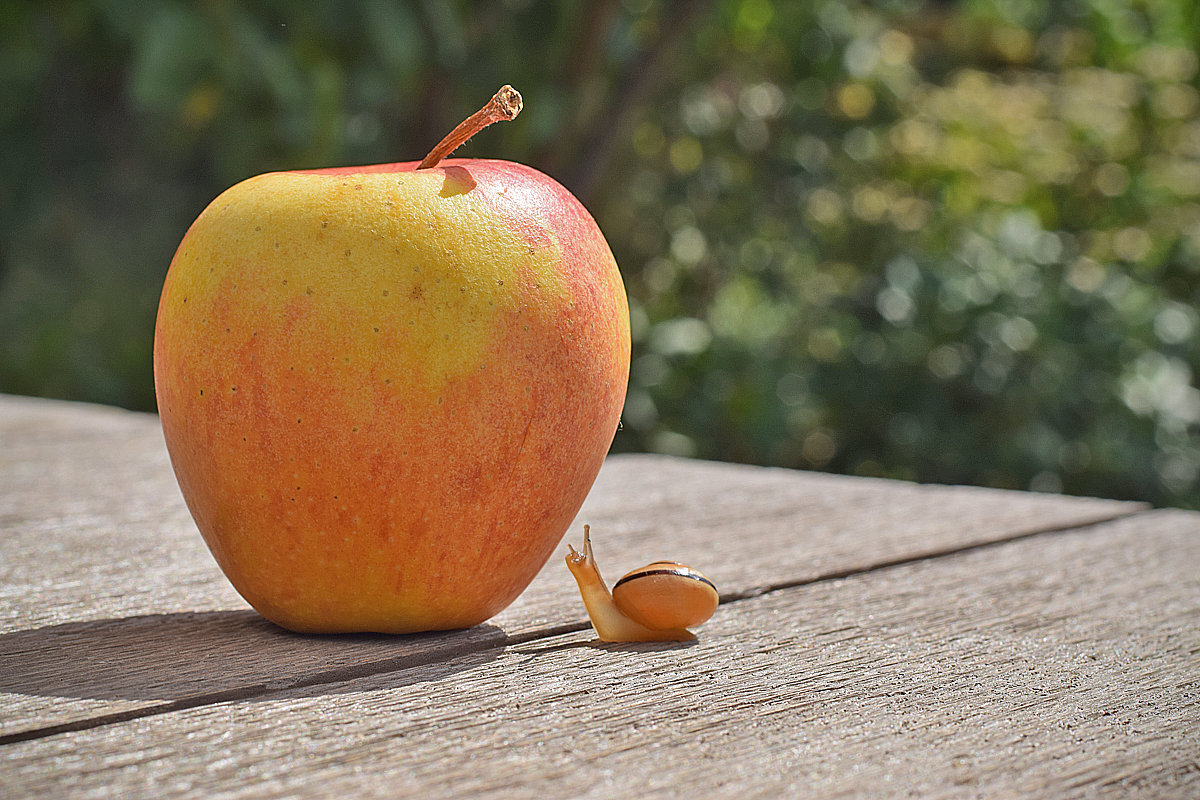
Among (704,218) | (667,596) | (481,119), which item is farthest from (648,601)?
(704,218)

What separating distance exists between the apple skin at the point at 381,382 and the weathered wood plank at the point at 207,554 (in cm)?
6

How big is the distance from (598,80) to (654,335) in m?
0.67

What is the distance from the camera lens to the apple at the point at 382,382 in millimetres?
871

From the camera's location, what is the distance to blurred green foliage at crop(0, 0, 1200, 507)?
8.48 feet

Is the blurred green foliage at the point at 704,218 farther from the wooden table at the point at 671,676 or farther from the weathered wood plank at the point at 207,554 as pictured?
the wooden table at the point at 671,676

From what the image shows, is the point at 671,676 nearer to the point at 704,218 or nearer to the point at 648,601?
the point at 648,601

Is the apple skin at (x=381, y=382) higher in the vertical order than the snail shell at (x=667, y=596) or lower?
higher

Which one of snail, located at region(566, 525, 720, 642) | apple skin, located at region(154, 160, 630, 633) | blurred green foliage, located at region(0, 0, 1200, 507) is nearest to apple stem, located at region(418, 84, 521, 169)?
apple skin, located at region(154, 160, 630, 633)

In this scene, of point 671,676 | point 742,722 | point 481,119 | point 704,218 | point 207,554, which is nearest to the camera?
point 742,722

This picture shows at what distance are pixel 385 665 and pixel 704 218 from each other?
3.34m

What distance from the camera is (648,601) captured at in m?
0.94

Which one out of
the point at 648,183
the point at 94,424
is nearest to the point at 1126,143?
the point at 648,183

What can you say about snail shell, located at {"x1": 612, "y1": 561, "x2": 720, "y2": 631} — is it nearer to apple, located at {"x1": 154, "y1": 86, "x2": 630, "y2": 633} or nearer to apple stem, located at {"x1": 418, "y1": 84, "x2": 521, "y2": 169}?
apple, located at {"x1": 154, "y1": 86, "x2": 630, "y2": 633}

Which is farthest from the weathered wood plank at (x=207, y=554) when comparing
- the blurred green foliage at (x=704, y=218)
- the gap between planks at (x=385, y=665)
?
the blurred green foliage at (x=704, y=218)
